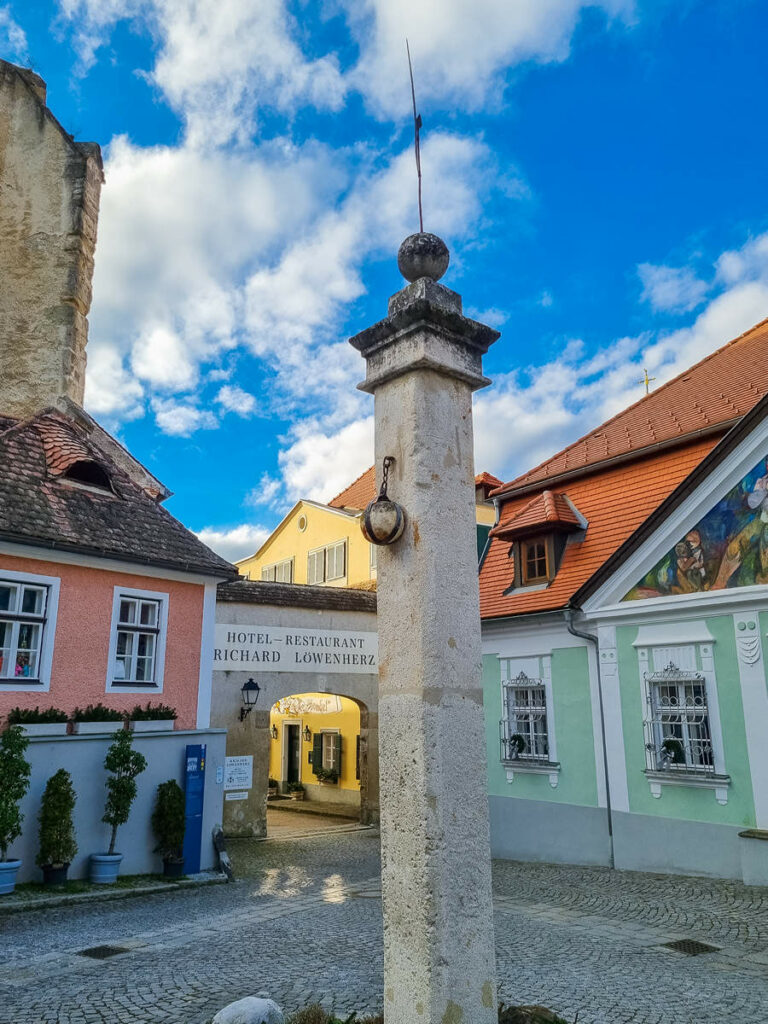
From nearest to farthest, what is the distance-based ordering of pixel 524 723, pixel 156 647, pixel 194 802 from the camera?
pixel 194 802, pixel 156 647, pixel 524 723

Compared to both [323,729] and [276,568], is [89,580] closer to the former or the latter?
[323,729]

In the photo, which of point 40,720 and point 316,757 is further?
point 316,757

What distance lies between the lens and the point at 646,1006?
225 inches

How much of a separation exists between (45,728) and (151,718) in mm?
1649

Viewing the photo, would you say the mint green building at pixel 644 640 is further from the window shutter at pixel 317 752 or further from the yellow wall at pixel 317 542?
the window shutter at pixel 317 752

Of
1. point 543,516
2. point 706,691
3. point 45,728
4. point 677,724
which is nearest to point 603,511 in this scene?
point 543,516

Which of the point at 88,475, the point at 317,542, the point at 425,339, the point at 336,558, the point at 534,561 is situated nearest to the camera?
the point at 425,339

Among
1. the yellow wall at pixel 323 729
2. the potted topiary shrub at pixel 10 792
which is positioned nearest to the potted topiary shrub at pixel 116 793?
the potted topiary shrub at pixel 10 792

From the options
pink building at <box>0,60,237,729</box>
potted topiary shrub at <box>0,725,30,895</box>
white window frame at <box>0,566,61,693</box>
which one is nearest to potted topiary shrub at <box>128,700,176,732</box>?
pink building at <box>0,60,237,729</box>

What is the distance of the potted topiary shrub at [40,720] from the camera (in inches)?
407

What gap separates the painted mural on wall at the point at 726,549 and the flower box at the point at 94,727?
7.84 metres

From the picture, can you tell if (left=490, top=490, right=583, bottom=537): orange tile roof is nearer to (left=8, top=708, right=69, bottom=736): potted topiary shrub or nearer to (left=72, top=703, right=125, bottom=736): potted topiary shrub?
(left=72, top=703, right=125, bottom=736): potted topiary shrub

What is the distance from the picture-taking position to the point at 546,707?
13086 millimetres

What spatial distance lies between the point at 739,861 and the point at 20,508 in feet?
34.7
